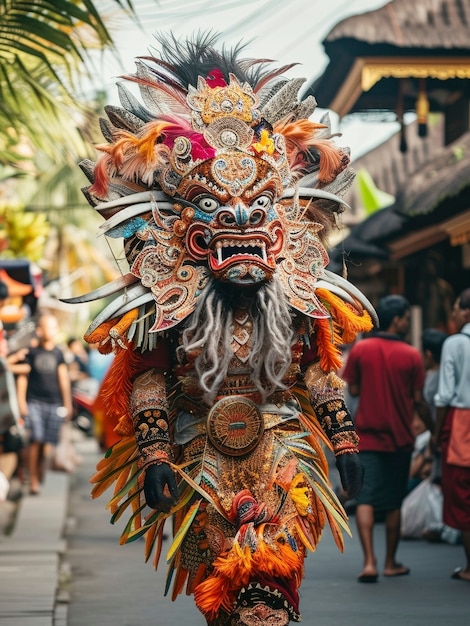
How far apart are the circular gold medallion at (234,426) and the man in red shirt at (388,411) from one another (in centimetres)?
377

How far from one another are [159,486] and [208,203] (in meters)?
1.14

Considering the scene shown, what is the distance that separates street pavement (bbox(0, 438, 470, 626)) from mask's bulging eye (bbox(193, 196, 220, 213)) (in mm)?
2940

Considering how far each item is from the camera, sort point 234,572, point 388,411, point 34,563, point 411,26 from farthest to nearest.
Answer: point 411,26 → point 34,563 → point 388,411 → point 234,572

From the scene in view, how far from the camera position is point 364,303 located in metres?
5.82

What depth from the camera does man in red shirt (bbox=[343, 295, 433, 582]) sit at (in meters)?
9.09

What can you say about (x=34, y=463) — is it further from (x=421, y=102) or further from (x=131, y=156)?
(x=131, y=156)

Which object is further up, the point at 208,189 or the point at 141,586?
the point at 208,189

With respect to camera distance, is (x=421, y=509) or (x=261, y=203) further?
(x=421, y=509)

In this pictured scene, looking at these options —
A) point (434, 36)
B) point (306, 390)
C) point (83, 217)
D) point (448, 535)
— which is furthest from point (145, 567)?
point (83, 217)

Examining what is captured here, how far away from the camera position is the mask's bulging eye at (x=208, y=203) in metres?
5.39

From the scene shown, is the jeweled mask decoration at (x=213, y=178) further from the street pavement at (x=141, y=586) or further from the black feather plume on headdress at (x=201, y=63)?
the street pavement at (x=141, y=586)

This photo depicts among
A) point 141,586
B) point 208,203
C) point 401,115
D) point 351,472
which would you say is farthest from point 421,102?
point 351,472

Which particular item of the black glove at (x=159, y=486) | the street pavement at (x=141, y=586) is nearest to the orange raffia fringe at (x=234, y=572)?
the black glove at (x=159, y=486)

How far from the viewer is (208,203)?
213 inches
